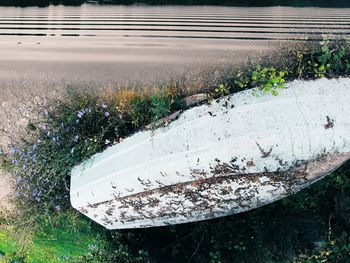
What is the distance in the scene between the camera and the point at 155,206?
435 cm

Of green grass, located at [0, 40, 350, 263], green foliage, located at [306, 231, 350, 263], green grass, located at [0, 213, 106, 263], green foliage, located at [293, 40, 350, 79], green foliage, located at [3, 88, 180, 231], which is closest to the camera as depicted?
green foliage, located at [293, 40, 350, 79]

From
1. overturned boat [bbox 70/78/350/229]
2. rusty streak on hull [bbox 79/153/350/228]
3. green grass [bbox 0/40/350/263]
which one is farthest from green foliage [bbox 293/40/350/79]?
green grass [bbox 0/40/350/263]

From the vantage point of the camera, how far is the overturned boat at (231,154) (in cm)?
374

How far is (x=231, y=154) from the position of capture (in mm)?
3824

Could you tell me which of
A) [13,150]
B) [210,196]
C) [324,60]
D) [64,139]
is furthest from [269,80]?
[13,150]

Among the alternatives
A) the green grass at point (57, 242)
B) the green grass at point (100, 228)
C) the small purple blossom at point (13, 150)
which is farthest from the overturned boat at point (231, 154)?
the small purple blossom at point (13, 150)

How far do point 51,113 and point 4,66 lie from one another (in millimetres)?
643

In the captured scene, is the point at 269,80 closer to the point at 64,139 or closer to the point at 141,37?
the point at 141,37

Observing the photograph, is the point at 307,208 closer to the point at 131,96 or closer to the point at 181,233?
the point at 181,233

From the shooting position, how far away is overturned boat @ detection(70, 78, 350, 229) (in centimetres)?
374

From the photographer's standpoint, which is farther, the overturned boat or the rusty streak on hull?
the rusty streak on hull

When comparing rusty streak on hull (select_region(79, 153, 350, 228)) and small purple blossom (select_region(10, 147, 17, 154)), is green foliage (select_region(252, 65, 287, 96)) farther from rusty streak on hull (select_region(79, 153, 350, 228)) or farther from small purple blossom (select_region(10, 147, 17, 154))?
small purple blossom (select_region(10, 147, 17, 154))

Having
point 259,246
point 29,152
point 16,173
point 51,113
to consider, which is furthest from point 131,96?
point 259,246

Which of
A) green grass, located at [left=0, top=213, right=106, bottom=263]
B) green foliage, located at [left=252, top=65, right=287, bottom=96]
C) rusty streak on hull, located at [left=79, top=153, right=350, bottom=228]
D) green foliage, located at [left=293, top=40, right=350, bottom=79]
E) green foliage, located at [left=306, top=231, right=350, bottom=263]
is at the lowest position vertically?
green grass, located at [left=0, top=213, right=106, bottom=263]
